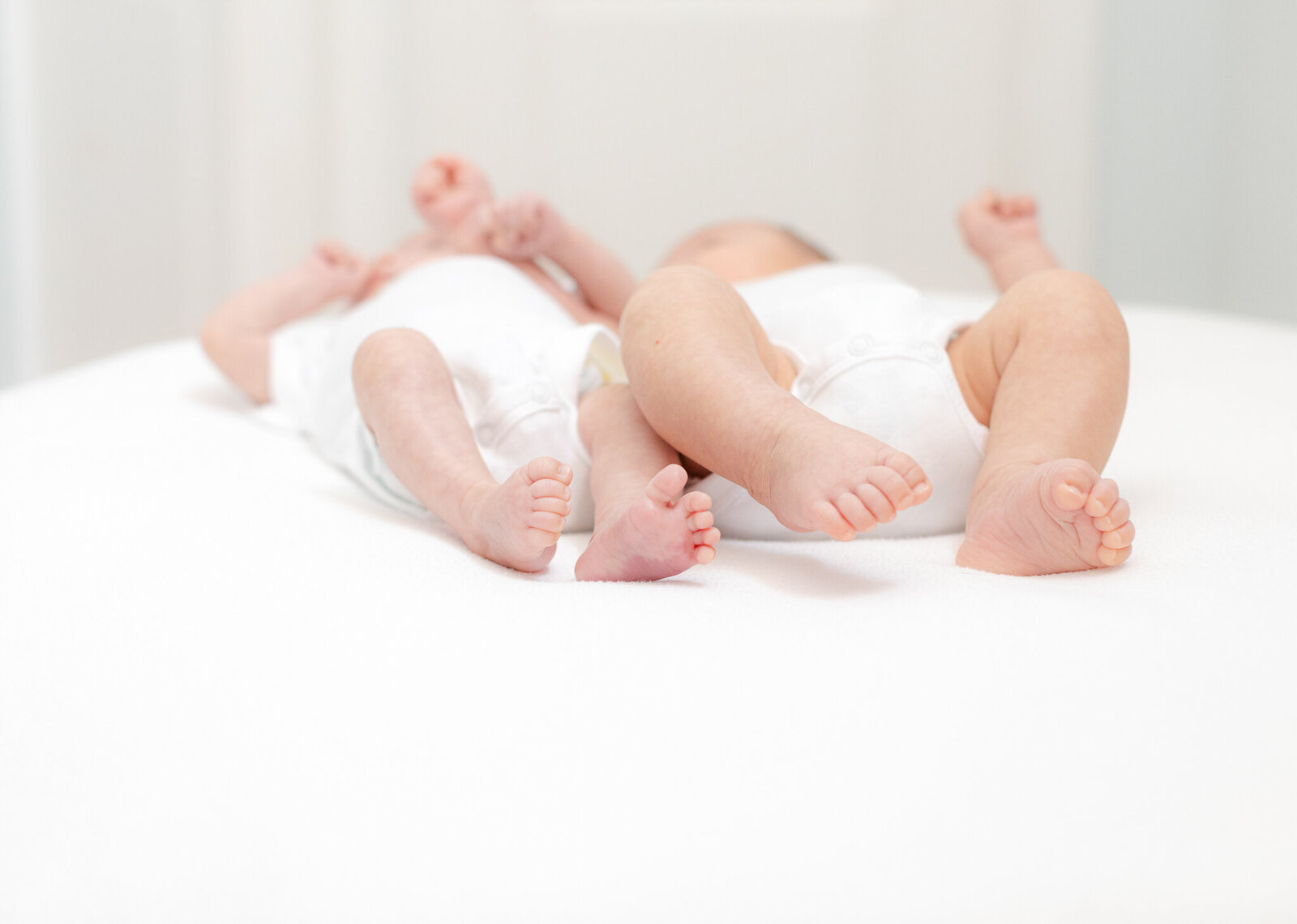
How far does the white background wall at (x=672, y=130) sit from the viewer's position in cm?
219

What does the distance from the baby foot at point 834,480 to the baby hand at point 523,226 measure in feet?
2.54

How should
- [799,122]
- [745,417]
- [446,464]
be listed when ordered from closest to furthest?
[745,417] → [446,464] → [799,122]

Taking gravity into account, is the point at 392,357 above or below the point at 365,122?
below

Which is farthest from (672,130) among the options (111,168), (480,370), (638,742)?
(638,742)

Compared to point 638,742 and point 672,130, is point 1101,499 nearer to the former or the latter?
point 638,742

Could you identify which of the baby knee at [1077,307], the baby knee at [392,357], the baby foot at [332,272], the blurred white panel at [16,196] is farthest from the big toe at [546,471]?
the blurred white panel at [16,196]

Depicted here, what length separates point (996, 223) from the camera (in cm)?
148

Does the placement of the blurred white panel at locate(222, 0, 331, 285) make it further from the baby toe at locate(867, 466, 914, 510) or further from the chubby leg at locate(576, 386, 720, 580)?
the baby toe at locate(867, 466, 914, 510)

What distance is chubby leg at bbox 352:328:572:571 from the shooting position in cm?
64

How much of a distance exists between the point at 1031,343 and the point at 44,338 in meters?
1.94

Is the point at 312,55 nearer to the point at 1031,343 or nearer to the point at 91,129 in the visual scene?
→ the point at 91,129

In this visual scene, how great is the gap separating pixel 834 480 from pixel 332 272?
1.01m

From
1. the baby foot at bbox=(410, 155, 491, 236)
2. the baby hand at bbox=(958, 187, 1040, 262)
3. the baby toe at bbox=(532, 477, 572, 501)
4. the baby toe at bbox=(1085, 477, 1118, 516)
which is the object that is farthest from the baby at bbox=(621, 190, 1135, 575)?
the baby foot at bbox=(410, 155, 491, 236)

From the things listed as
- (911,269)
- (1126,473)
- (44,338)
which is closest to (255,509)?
(1126,473)
